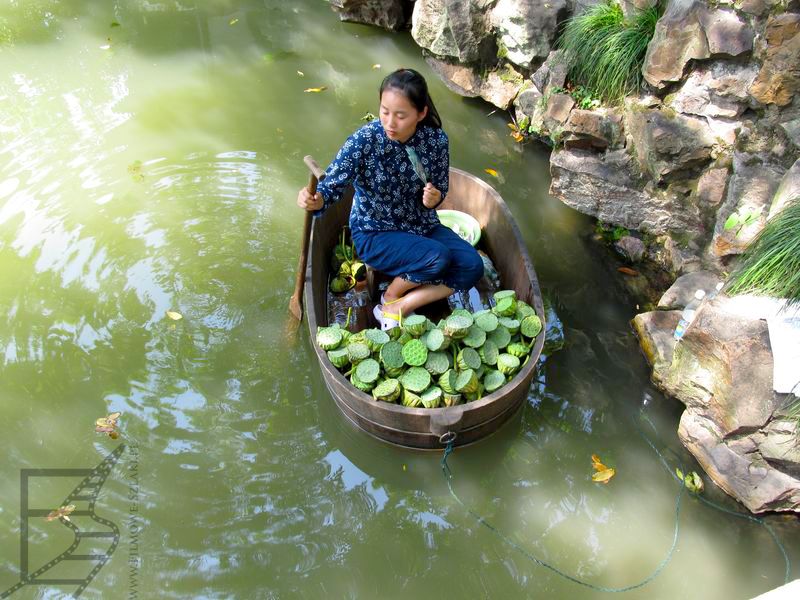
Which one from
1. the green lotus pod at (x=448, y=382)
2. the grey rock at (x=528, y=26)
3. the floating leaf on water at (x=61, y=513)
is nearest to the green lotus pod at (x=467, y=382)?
the green lotus pod at (x=448, y=382)

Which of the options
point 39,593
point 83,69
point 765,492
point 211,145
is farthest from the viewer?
point 83,69

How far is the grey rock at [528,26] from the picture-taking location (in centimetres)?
477

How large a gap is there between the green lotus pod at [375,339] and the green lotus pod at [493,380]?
497 mm

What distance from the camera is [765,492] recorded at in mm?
2820

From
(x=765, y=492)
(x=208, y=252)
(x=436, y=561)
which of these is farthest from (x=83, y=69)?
(x=765, y=492)

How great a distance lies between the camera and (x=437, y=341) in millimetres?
2918

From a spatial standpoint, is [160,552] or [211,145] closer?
[160,552]

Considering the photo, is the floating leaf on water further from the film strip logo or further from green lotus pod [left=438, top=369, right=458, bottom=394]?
green lotus pod [left=438, top=369, right=458, bottom=394]

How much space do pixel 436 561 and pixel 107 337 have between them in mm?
2150

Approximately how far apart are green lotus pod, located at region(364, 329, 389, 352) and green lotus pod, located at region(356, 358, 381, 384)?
7cm

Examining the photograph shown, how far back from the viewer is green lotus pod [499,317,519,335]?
119 inches

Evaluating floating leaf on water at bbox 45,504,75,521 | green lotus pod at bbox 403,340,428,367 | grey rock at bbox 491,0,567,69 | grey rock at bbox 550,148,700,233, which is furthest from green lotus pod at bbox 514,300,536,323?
grey rock at bbox 491,0,567,69

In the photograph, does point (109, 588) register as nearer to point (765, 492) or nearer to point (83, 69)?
point (765, 492)

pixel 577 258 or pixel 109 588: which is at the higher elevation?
pixel 577 258
